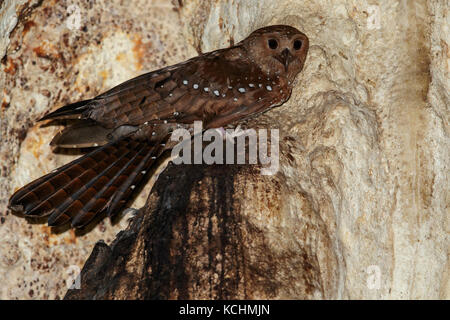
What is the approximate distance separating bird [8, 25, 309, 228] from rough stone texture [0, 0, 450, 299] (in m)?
0.16

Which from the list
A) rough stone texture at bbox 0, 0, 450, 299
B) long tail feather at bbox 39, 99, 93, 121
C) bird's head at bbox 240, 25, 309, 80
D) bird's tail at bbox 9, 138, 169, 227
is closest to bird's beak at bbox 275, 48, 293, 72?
bird's head at bbox 240, 25, 309, 80

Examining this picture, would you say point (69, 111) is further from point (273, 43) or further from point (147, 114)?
point (273, 43)

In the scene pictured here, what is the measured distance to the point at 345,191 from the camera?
3232 mm

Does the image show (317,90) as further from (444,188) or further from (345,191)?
(444,188)

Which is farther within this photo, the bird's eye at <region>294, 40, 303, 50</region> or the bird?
the bird's eye at <region>294, 40, 303, 50</region>

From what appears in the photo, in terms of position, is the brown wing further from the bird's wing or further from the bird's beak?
the bird's beak

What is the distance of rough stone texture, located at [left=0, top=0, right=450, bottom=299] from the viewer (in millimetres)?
3045

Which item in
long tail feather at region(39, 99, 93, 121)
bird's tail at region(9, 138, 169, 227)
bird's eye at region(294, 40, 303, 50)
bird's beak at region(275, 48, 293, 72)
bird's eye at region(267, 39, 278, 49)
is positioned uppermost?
bird's eye at region(267, 39, 278, 49)

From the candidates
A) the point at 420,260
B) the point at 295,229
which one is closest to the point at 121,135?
the point at 295,229

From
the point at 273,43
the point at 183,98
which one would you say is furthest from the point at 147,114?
the point at 273,43

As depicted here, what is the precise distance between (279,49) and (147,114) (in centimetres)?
91

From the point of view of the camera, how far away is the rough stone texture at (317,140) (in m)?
3.04

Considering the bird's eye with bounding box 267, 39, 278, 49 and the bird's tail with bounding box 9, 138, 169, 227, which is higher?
the bird's eye with bounding box 267, 39, 278, 49
